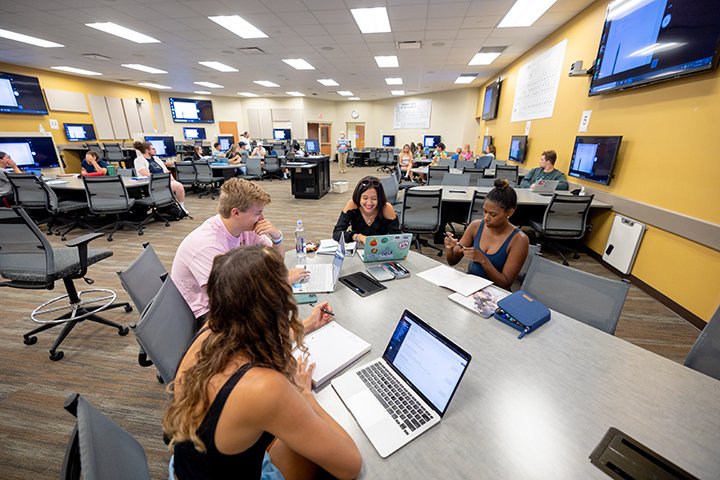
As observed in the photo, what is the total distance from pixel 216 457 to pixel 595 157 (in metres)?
5.05

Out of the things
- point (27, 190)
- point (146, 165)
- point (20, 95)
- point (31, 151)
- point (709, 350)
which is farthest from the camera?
point (20, 95)

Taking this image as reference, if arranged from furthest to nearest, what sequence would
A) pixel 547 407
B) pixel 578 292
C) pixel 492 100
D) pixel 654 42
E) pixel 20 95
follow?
pixel 492 100 → pixel 20 95 → pixel 654 42 → pixel 578 292 → pixel 547 407

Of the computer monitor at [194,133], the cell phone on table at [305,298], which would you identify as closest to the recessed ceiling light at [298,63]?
the cell phone on table at [305,298]

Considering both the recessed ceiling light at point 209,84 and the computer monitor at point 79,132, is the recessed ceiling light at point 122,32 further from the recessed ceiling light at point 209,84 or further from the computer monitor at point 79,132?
the computer monitor at point 79,132

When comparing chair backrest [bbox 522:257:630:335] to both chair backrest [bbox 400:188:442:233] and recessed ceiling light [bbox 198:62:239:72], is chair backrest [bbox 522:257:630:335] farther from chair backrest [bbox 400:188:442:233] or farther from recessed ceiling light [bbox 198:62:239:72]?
recessed ceiling light [bbox 198:62:239:72]

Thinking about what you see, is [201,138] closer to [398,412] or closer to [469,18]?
[469,18]

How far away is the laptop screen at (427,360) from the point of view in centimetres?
87

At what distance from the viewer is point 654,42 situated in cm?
299

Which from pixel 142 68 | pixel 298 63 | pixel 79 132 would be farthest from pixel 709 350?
pixel 79 132

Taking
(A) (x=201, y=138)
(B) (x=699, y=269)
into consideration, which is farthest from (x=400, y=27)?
(A) (x=201, y=138)

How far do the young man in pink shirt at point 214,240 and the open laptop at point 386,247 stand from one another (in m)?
0.45

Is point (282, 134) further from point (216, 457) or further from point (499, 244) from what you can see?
point (216, 457)

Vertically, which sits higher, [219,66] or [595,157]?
[219,66]

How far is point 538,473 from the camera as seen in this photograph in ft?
2.42
